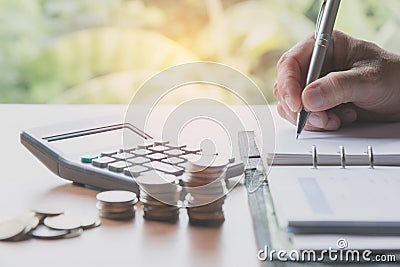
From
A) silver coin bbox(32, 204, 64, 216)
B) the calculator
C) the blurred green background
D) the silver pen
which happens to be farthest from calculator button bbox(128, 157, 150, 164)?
the blurred green background

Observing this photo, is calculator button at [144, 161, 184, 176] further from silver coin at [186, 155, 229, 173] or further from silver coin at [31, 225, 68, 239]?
silver coin at [31, 225, 68, 239]

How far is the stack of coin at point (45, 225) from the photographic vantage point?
1.89 feet

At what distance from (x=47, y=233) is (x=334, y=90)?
0.42 meters

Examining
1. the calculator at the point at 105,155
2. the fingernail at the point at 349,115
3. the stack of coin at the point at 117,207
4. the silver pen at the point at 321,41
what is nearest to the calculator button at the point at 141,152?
the calculator at the point at 105,155

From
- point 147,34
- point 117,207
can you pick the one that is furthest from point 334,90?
point 147,34

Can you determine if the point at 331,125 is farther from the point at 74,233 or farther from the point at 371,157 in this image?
the point at 74,233

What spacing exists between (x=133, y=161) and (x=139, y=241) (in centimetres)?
15

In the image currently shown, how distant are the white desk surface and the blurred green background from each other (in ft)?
4.90

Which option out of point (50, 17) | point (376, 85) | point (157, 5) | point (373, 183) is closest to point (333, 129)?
point (376, 85)

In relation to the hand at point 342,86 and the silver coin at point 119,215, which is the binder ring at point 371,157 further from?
the silver coin at point 119,215

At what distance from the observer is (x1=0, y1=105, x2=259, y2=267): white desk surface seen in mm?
535

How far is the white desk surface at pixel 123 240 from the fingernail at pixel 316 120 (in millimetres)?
214

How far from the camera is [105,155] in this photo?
731 mm

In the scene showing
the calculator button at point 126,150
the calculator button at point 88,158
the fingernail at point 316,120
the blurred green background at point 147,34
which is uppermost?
the blurred green background at point 147,34
